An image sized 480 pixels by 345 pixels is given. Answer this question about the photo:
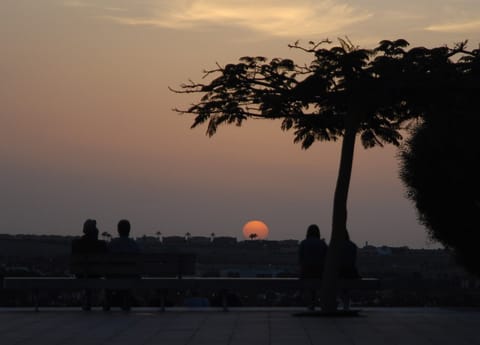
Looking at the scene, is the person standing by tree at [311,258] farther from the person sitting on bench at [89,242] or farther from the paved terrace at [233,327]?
the person sitting on bench at [89,242]

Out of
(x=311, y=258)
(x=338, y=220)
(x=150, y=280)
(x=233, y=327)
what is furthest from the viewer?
(x=311, y=258)

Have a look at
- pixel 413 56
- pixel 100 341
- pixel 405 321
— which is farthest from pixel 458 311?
pixel 100 341

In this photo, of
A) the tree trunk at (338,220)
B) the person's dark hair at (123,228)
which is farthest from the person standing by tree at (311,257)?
the person's dark hair at (123,228)

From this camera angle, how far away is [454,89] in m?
23.2

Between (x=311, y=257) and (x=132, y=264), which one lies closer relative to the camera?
(x=132, y=264)

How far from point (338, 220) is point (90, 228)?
18.1 feet

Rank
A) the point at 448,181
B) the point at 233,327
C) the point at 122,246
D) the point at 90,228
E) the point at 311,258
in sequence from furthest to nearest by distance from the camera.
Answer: the point at 448,181, the point at 90,228, the point at 122,246, the point at 311,258, the point at 233,327

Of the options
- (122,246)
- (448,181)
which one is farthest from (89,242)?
(448,181)

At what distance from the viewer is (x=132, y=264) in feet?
84.3

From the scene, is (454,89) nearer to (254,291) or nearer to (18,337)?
(254,291)

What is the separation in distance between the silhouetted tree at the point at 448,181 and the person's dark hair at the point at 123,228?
28.4 ft

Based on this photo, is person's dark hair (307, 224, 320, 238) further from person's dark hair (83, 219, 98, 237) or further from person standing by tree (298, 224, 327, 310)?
person's dark hair (83, 219, 98, 237)

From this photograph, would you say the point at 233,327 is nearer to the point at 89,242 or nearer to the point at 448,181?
the point at 89,242

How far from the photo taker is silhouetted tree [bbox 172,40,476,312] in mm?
23172
